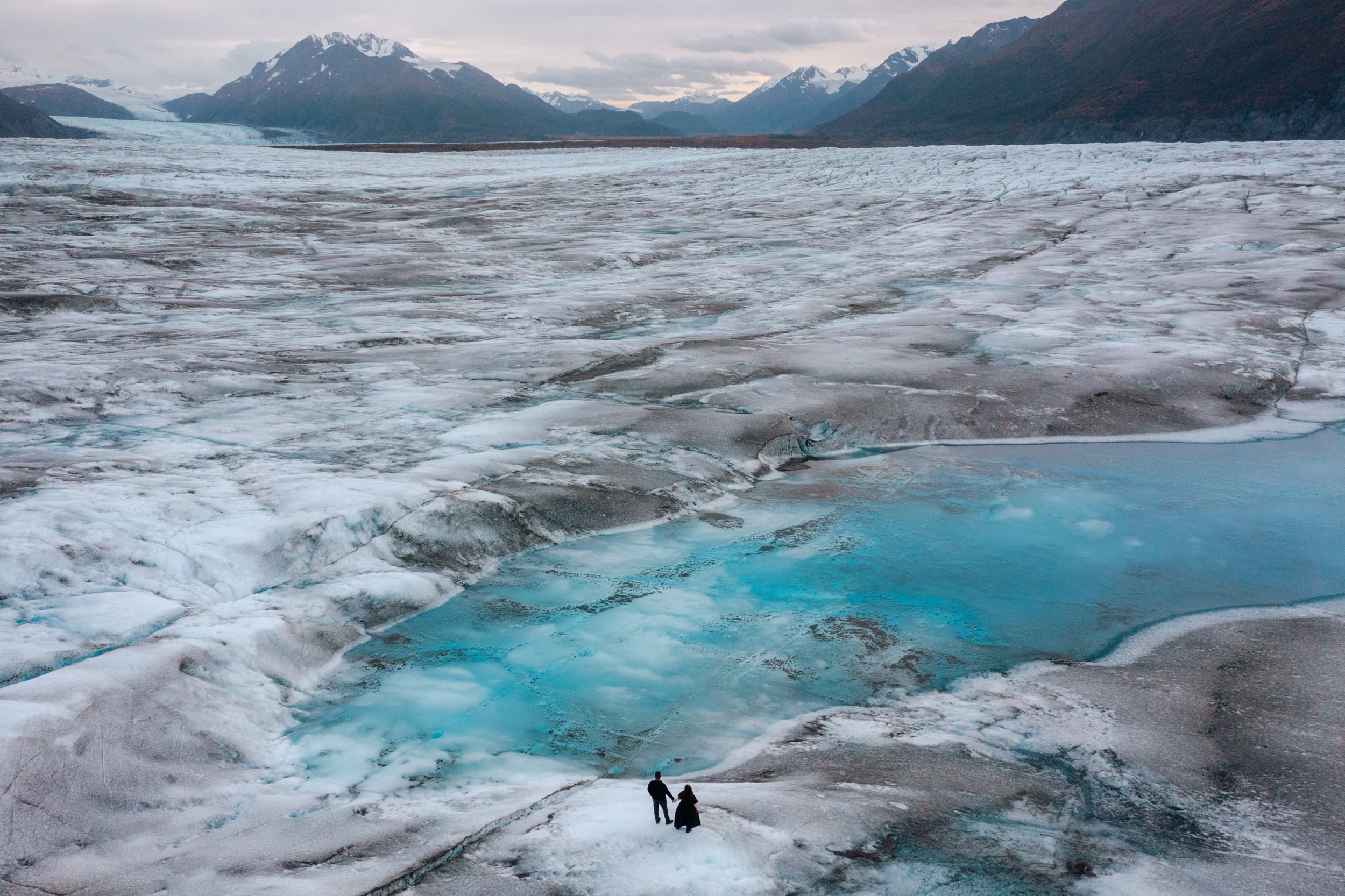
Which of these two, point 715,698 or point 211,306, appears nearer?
point 715,698

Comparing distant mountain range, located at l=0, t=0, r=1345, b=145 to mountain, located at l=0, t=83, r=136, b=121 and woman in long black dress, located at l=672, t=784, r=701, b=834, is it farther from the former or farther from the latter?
woman in long black dress, located at l=672, t=784, r=701, b=834

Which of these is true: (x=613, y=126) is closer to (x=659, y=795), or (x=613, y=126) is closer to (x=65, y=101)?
(x=65, y=101)

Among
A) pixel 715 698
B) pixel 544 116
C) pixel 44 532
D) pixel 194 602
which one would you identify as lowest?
pixel 715 698

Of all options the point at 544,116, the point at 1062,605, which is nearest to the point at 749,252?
the point at 1062,605

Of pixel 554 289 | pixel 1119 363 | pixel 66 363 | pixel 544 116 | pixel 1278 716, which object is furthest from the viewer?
Result: pixel 544 116

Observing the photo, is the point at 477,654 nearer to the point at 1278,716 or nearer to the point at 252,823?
the point at 252,823

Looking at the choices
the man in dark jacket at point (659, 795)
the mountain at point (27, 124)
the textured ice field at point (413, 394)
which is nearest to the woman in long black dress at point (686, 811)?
the man in dark jacket at point (659, 795)

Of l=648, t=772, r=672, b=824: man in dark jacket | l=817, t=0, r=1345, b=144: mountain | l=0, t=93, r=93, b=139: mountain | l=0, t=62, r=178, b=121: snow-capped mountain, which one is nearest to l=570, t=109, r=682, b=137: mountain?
l=817, t=0, r=1345, b=144: mountain
